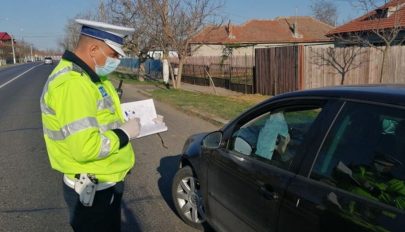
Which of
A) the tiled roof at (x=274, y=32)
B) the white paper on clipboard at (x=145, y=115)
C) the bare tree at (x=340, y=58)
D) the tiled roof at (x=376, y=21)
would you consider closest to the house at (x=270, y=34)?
the tiled roof at (x=274, y=32)

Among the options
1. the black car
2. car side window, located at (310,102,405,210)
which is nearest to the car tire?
the black car

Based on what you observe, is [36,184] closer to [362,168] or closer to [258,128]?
[258,128]

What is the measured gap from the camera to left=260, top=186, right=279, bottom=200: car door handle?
2861 mm

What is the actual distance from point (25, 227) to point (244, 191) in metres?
2.56

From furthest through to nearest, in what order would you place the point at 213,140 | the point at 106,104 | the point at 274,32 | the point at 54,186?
the point at 274,32 → the point at 54,186 → the point at 213,140 → the point at 106,104

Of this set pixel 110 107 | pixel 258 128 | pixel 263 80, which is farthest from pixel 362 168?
pixel 263 80

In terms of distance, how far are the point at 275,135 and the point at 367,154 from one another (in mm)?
1009

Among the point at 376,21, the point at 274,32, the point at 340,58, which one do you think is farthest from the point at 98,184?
the point at 274,32

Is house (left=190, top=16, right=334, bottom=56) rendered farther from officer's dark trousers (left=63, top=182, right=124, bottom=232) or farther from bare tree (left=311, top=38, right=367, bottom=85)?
officer's dark trousers (left=63, top=182, right=124, bottom=232)

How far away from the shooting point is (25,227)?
4609mm

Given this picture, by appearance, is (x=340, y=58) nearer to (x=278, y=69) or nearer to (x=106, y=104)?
(x=278, y=69)

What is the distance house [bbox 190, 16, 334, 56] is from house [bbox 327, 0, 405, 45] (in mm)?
22620

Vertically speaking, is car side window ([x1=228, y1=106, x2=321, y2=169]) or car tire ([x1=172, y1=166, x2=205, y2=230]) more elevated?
car side window ([x1=228, y1=106, x2=321, y2=169])

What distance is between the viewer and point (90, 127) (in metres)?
2.32
